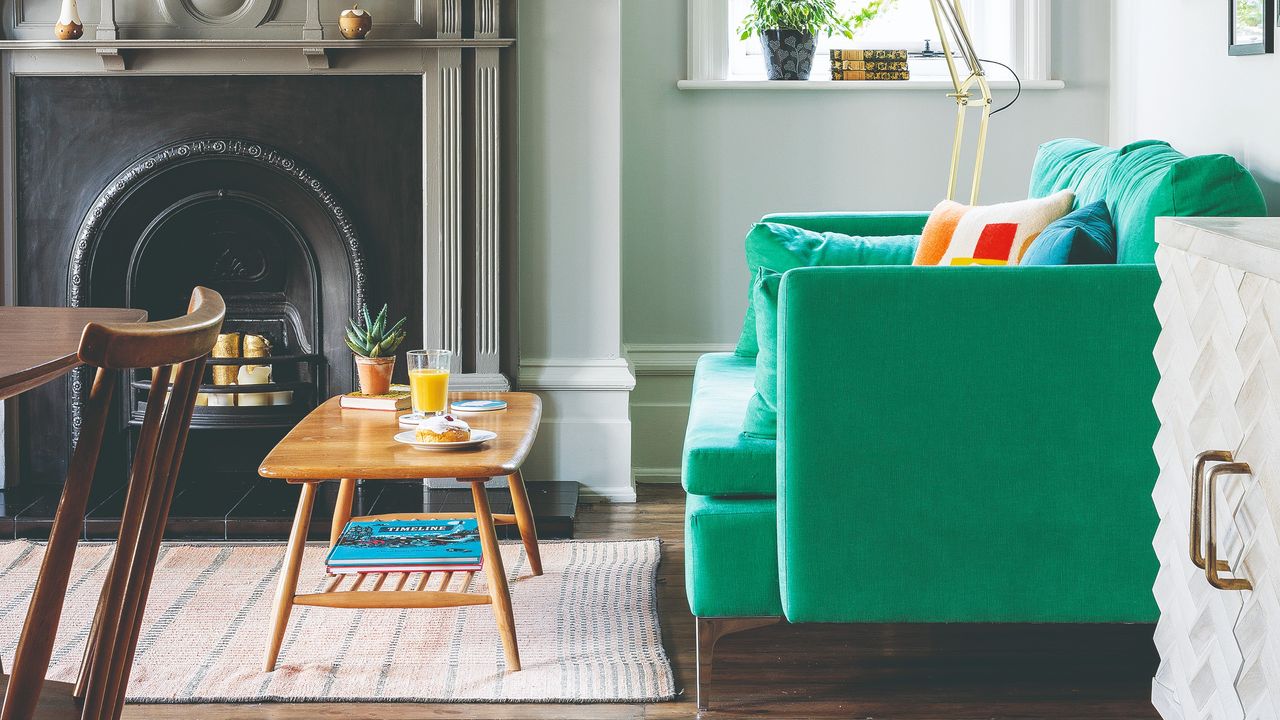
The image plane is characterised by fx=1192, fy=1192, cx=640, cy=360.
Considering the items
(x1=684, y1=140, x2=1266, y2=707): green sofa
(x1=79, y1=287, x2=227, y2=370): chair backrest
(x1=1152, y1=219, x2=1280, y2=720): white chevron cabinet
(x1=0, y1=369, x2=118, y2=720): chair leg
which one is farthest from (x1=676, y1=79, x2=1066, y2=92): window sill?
(x1=0, y1=369, x2=118, y2=720): chair leg

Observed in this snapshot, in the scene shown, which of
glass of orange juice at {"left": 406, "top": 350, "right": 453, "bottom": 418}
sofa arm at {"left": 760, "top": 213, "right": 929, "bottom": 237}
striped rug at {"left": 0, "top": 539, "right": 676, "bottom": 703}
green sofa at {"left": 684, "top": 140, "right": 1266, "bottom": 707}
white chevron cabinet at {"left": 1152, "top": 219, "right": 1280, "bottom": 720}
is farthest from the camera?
sofa arm at {"left": 760, "top": 213, "right": 929, "bottom": 237}

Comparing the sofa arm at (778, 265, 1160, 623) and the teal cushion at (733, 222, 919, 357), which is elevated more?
the teal cushion at (733, 222, 919, 357)

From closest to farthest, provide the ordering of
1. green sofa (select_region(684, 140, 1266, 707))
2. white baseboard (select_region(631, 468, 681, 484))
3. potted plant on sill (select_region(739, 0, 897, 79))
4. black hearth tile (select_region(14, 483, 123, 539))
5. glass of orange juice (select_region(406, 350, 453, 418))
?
green sofa (select_region(684, 140, 1266, 707)) → glass of orange juice (select_region(406, 350, 453, 418)) → black hearth tile (select_region(14, 483, 123, 539)) → potted plant on sill (select_region(739, 0, 897, 79)) → white baseboard (select_region(631, 468, 681, 484))

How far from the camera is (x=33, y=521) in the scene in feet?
10.4

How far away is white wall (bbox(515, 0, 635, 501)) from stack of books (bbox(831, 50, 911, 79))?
0.79 m

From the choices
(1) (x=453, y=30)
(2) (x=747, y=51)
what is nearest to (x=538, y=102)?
(1) (x=453, y=30)

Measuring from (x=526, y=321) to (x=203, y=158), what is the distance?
1052mm

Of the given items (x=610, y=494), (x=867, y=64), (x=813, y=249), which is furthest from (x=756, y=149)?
(x=610, y=494)

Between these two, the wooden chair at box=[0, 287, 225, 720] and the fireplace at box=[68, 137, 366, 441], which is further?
the fireplace at box=[68, 137, 366, 441]

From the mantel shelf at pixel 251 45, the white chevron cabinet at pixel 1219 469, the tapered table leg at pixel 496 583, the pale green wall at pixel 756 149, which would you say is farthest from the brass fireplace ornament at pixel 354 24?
the white chevron cabinet at pixel 1219 469

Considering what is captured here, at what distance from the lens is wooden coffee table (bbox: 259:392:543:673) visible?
2.07 m

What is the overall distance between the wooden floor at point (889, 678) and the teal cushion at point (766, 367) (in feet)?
1.56

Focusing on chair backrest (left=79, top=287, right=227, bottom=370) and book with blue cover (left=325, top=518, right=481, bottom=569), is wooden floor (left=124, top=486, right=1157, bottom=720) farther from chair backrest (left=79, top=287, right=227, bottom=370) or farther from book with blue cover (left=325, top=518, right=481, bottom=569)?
chair backrest (left=79, top=287, right=227, bottom=370)

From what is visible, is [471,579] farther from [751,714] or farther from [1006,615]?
[1006,615]
